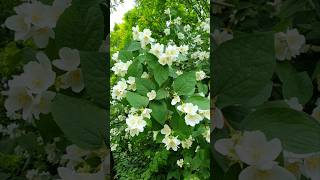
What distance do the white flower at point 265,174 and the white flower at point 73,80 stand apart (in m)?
0.16

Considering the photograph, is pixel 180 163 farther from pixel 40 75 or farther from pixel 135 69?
pixel 40 75

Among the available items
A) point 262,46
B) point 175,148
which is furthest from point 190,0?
point 262,46

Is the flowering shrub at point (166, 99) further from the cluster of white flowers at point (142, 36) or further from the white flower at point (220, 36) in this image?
the white flower at point (220, 36)

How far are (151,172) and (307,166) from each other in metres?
0.30

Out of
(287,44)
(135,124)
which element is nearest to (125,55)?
(135,124)

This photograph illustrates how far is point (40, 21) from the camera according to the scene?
14.8 inches

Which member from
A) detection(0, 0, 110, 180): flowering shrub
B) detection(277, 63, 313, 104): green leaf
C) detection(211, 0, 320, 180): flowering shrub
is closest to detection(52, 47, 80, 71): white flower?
detection(0, 0, 110, 180): flowering shrub

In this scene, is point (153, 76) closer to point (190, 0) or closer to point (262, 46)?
point (190, 0)

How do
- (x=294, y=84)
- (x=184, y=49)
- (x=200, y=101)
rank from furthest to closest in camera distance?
(x=184, y=49) → (x=200, y=101) → (x=294, y=84)

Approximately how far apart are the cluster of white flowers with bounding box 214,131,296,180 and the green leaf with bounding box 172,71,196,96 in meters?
0.28

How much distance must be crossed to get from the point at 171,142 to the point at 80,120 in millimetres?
386

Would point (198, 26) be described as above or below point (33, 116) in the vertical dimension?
above

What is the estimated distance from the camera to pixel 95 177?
0.34 m

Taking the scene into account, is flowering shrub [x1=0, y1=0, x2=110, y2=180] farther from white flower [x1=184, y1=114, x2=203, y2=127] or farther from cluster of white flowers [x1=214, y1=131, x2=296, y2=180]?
white flower [x1=184, y1=114, x2=203, y2=127]
